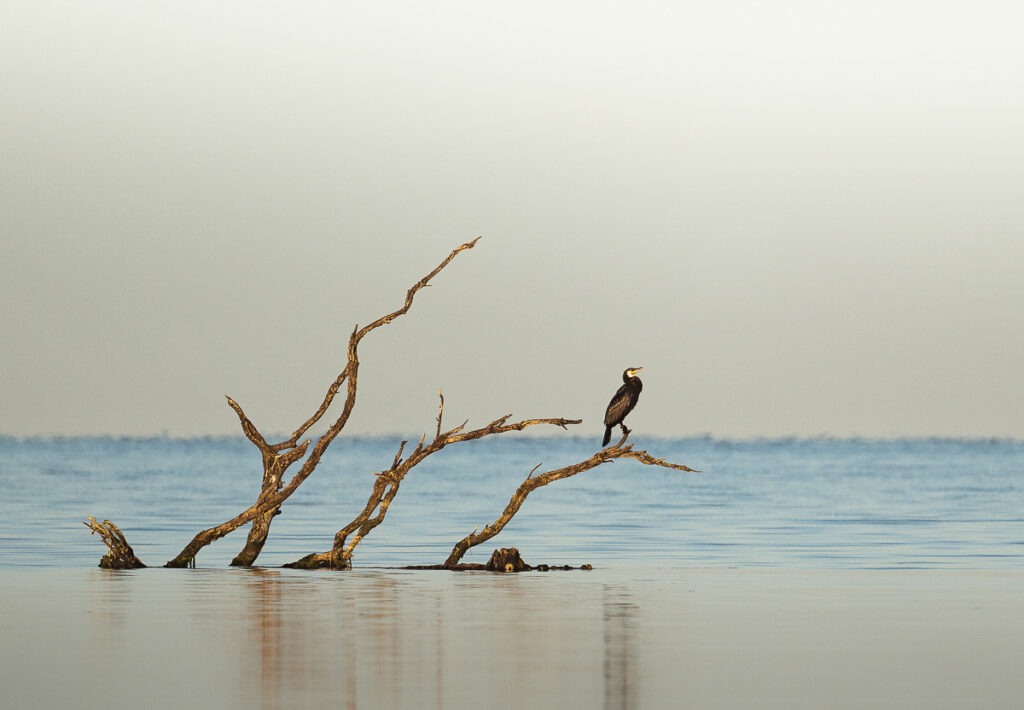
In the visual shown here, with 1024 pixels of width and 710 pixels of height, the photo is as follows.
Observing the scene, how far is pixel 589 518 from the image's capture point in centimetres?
3145

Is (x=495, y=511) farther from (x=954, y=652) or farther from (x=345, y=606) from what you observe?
(x=954, y=652)

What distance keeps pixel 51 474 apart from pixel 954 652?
46.6 metres

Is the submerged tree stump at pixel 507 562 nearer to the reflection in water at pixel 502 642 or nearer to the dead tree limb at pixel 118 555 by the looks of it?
the reflection in water at pixel 502 642

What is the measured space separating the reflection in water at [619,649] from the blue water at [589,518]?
5.52 metres

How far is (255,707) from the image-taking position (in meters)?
8.99

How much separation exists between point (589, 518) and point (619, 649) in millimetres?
19906

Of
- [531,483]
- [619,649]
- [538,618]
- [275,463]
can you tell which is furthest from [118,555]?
[619,649]

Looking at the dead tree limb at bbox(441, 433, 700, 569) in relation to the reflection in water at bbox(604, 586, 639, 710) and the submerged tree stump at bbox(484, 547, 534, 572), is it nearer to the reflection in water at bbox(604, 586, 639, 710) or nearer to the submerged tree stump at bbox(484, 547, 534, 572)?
the submerged tree stump at bbox(484, 547, 534, 572)

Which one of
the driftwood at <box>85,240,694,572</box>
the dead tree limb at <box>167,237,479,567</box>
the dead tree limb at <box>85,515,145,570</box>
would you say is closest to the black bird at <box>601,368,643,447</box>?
the driftwood at <box>85,240,694,572</box>

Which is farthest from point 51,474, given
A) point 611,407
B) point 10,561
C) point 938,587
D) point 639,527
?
point 938,587

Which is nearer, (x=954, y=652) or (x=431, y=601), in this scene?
(x=954, y=652)

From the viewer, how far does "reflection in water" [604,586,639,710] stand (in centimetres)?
948

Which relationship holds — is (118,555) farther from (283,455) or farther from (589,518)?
(589,518)

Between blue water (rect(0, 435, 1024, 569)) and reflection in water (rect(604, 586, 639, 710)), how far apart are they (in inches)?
217
